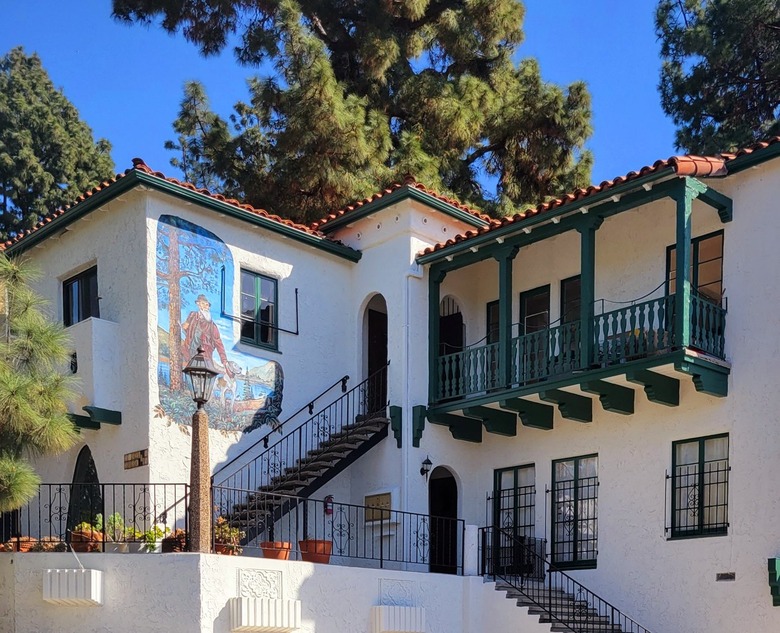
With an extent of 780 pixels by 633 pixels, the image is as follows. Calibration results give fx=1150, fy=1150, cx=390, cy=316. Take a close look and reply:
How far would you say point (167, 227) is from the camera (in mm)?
16875

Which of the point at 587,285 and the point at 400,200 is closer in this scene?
the point at 587,285

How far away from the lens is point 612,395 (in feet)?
53.1

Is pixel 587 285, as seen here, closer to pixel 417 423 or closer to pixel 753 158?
pixel 753 158

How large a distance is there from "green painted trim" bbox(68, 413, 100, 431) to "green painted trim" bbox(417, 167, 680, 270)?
5.71m

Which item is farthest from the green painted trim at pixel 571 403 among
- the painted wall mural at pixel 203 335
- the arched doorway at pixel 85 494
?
the arched doorway at pixel 85 494

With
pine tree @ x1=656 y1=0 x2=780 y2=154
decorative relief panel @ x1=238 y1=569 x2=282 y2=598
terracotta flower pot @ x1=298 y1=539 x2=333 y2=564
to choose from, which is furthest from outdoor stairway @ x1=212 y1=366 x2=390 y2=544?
pine tree @ x1=656 y1=0 x2=780 y2=154

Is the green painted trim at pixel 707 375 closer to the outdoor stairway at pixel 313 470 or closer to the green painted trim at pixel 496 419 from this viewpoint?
the green painted trim at pixel 496 419

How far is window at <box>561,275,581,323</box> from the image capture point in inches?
701

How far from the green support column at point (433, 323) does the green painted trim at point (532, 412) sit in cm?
154

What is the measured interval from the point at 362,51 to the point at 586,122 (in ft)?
18.0

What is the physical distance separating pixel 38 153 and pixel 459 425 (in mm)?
19800

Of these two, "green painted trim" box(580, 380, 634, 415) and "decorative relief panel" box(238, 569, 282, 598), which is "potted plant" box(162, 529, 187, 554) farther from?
"green painted trim" box(580, 380, 634, 415)

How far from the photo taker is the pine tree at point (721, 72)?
26.1 m

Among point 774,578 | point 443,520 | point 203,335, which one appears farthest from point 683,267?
point 203,335
